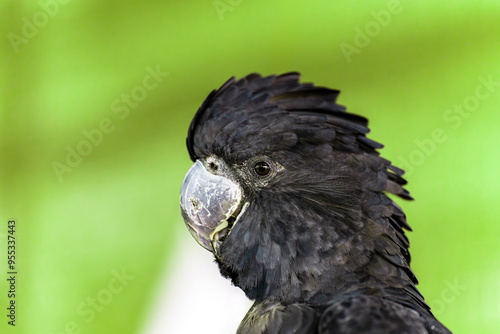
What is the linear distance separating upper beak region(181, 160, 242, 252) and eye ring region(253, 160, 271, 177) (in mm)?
88

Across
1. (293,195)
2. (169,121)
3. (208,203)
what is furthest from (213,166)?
(169,121)

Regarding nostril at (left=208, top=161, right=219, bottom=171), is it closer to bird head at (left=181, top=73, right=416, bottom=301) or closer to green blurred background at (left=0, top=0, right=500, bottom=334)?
bird head at (left=181, top=73, right=416, bottom=301)

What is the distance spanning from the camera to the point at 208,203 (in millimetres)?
1366

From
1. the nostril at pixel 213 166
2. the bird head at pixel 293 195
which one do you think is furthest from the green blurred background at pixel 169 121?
the nostril at pixel 213 166

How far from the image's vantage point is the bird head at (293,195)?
1293 mm

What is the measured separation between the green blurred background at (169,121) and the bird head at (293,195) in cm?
100

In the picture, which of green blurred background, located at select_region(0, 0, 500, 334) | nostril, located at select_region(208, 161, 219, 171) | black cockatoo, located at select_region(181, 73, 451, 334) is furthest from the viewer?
green blurred background, located at select_region(0, 0, 500, 334)

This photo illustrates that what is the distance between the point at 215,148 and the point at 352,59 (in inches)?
49.2

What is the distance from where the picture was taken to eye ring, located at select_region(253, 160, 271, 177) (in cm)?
133

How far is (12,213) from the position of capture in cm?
290

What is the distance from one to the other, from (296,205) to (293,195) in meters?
0.03

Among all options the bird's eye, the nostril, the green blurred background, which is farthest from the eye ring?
the green blurred background

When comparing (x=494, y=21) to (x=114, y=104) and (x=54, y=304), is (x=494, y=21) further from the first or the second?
(x=54, y=304)

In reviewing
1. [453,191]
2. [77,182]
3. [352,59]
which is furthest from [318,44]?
A: [77,182]
